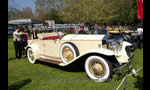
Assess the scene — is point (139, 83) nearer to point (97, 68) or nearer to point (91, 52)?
point (97, 68)

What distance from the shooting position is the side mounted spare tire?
3.77m

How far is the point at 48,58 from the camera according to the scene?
480cm

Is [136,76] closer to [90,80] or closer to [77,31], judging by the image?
[90,80]

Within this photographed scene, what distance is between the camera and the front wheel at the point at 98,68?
306 cm

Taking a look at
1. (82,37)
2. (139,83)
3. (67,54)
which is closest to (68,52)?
(67,54)

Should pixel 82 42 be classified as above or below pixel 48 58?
above

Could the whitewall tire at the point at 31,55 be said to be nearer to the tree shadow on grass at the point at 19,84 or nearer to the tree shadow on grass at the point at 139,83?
the tree shadow on grass at the point at 19,84

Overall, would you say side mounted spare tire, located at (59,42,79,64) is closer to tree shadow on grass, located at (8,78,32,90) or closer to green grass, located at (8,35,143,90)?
green grass, located at (8,35,143,90)

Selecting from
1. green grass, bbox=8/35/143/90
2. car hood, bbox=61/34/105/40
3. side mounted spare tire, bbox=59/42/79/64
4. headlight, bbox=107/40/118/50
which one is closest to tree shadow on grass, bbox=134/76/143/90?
green grass, bbox=8/35/143/90

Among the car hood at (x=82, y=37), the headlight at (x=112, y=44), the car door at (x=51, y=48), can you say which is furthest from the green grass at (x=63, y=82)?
the car hood at (x=82, y=37)

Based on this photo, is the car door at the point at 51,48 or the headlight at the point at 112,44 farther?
the car door at the point at 51,48
